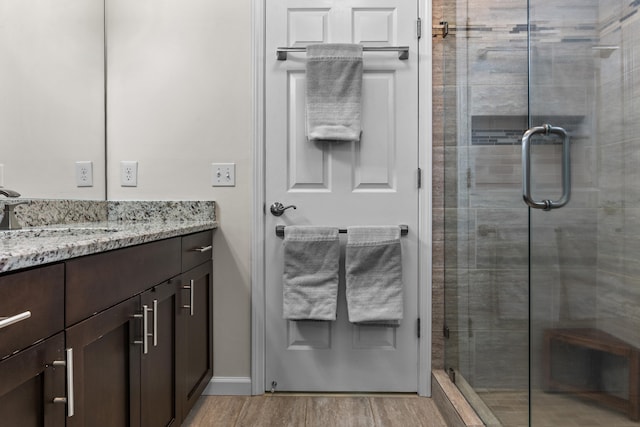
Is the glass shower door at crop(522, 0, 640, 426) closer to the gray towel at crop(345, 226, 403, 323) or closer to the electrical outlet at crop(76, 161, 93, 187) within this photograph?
the gray towel at crop(345, 226, 403, 323)

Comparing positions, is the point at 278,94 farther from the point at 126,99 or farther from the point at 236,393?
the point at 236,393

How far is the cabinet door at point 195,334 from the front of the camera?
1.68m

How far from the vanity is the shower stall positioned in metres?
1.17

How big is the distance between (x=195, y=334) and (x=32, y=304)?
1.13 meters

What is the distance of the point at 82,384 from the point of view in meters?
0.96

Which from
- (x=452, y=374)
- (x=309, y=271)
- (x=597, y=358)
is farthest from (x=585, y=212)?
(x=309, y=271)

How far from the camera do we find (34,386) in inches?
31.8

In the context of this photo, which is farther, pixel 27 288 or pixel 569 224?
pixel 569 224

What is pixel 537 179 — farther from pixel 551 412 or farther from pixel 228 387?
pixel 228 387

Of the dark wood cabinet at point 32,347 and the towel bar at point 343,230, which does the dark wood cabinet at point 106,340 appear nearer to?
the dark wood cabinet at point 32,347

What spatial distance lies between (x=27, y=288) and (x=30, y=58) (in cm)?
121

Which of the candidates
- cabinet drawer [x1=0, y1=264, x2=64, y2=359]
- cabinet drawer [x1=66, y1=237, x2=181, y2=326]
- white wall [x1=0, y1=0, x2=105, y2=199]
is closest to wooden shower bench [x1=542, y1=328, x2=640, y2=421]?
cabinet drawer [x1=66, y1=237, x2=181, y2=326]

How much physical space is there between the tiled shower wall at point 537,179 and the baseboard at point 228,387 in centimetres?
97

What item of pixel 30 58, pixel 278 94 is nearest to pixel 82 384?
pixel 30 58
